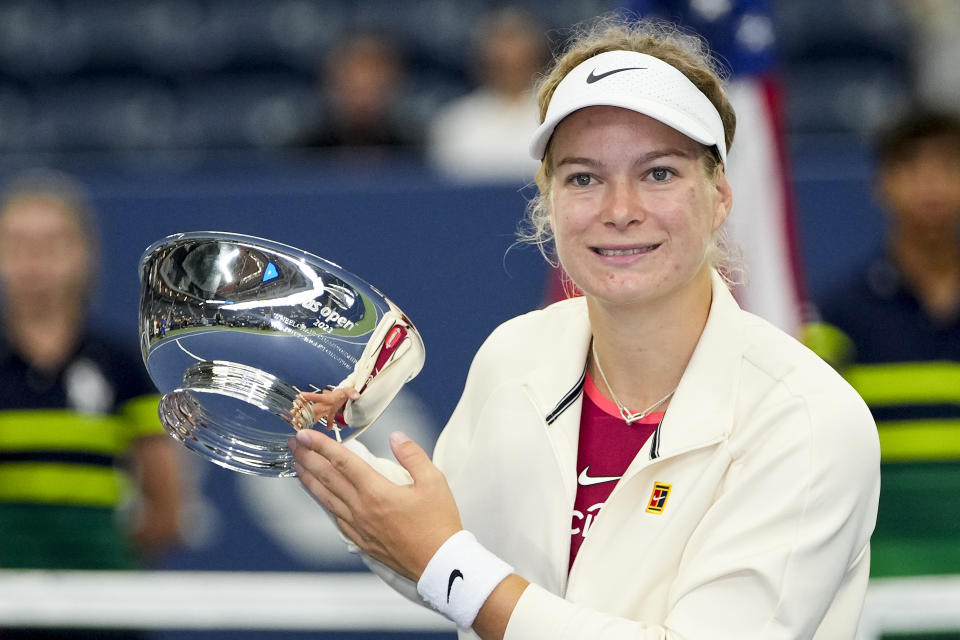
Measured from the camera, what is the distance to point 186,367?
1605 millimetres

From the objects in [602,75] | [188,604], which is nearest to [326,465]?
[602,75]

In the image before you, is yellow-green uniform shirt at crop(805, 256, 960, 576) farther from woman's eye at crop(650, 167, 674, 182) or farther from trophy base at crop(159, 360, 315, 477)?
trophy base at crop(159, 360, 315, 477)

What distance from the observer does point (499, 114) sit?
4.87m

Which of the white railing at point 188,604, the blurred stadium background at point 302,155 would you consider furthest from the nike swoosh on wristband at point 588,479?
the blurred stadium background at point 302,155

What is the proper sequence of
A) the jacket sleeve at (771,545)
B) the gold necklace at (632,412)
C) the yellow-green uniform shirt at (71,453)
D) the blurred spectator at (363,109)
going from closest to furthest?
the jacket sleeve at (771,545)
the gold necklace at (632,412)
the yellow-green uniform shirt at (71,453)
the blurred spectator at (363,109)

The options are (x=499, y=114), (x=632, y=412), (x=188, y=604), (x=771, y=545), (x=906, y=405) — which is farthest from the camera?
(x=499, y=114)

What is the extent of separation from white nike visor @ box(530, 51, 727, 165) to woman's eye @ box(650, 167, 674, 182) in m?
0.05

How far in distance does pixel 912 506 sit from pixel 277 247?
221 cm

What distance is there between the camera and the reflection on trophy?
1544 mm

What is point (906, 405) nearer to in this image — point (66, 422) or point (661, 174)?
point (661, 174)

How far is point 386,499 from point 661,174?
0.50m

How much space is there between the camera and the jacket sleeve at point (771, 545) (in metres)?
1.44

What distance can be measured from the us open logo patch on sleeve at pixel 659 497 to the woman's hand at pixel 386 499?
23 cm

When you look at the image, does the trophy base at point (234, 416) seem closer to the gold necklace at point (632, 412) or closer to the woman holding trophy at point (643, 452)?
the woman holding trophy at point (643, 452)
